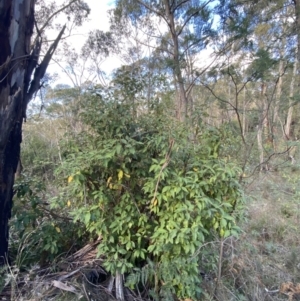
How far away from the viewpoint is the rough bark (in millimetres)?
2285

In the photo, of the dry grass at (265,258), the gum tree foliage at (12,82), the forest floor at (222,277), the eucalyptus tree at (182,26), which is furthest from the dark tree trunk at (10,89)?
the eucalyptus tree at (182,26)

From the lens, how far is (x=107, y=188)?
2.32 m

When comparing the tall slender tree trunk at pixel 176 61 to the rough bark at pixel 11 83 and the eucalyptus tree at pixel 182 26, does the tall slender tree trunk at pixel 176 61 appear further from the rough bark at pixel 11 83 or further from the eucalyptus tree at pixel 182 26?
the rough bark at pixel 11 83

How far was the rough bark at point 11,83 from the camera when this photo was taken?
7.50ft

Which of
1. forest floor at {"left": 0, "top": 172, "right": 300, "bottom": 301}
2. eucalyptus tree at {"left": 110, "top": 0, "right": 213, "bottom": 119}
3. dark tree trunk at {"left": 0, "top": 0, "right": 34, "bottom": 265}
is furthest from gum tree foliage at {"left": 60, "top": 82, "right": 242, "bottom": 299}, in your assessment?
eucalyptus tree at {"left": 110, "top": 0, "right": 213, "bottom": 119}

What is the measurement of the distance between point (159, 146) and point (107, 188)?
20.4 inches

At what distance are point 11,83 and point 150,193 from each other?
4.47 feet

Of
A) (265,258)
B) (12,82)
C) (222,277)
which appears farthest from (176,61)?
(222,277)

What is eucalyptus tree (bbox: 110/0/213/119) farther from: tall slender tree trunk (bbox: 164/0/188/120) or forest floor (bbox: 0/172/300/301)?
forest floor (bbox: 0/172/300/301)

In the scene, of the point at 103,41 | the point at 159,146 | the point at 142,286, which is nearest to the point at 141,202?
the point at 159,146

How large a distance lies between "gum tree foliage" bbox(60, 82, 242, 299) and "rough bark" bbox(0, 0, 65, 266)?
45cm

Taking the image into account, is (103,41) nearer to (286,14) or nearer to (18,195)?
(286,14)

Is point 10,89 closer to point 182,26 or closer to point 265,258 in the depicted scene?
point 265,258

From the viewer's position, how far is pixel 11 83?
2332 millimetres
